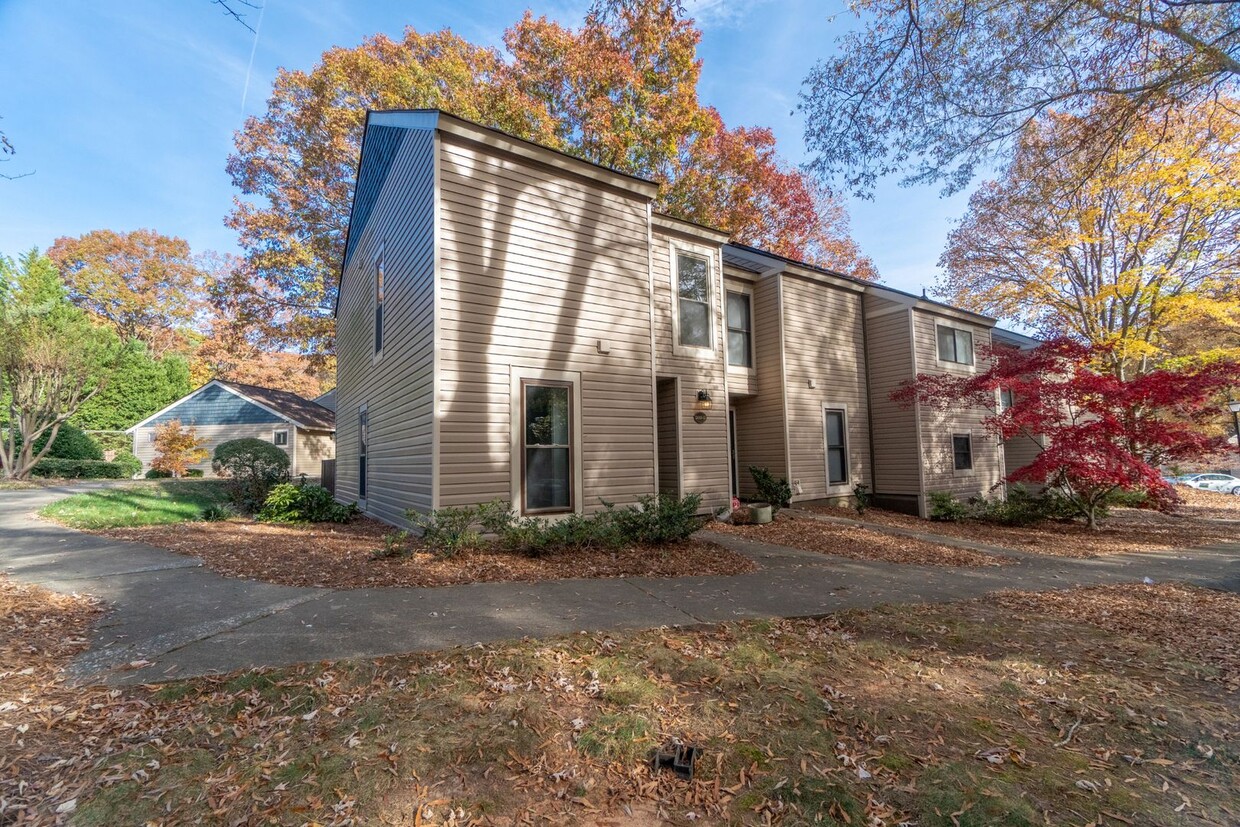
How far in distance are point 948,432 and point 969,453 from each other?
4.15 ft

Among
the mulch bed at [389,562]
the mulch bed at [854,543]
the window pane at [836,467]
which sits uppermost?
the window pane at [836,467]

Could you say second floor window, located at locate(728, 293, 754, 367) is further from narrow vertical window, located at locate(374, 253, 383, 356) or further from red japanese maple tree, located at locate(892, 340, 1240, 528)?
narrow vertical window, located at locate(374, 253, 383, 356)

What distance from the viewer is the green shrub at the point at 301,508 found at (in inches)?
376

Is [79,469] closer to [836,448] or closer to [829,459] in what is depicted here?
[829,459]

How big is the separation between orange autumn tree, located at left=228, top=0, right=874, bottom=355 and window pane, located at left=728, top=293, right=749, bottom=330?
24.5 feet

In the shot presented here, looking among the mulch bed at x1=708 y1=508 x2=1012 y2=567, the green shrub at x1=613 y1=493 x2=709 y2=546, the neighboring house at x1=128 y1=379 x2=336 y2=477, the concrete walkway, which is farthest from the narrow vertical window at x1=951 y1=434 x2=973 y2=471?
the neighboring house at x1=128 y1=379 x2=336 y2=477

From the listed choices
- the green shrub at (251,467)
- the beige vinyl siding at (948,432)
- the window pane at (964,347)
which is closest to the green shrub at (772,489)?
the beige vinyl siding at (948,432)

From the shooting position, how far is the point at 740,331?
1195cm

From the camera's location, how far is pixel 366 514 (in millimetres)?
10148

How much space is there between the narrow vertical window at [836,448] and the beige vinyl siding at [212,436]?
73.5 feet

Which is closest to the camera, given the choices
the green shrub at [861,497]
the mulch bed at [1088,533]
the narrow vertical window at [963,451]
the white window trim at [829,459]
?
the mulch bed at [1088,533]

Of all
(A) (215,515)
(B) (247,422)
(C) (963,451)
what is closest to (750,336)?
(C) (963,451)

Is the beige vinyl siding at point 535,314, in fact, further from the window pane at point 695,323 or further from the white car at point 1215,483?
the white car at point 1215,483

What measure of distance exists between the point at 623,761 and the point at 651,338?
6786 millimetres
